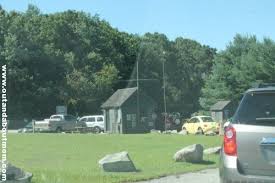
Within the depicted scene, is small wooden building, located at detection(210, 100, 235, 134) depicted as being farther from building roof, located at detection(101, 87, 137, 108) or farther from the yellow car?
building roof, located at detection(101, 87, 137, 108)

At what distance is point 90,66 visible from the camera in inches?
3548

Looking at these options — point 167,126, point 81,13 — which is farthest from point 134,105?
point 81,13

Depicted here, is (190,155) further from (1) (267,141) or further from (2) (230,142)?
(1) (267,141)

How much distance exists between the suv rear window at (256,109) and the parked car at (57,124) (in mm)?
52243

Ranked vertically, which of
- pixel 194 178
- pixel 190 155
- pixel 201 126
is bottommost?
pixel 194 178

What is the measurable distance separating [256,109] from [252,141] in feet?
1.45

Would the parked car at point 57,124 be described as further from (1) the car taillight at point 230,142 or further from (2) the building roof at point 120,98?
(1) the car taillight at point 230,142

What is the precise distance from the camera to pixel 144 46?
103438 mm

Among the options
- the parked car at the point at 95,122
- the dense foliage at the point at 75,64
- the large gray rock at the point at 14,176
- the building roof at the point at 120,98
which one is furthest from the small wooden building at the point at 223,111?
the large gray rock at the point at 14,176

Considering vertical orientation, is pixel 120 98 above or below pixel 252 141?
above

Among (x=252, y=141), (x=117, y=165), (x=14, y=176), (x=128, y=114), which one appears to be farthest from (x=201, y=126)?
(x=252, y=141)

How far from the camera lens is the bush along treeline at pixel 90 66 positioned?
75188mm

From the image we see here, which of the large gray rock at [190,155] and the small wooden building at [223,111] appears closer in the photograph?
the large gray rock at [190,155]

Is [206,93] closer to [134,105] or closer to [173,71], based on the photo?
[134,105]
